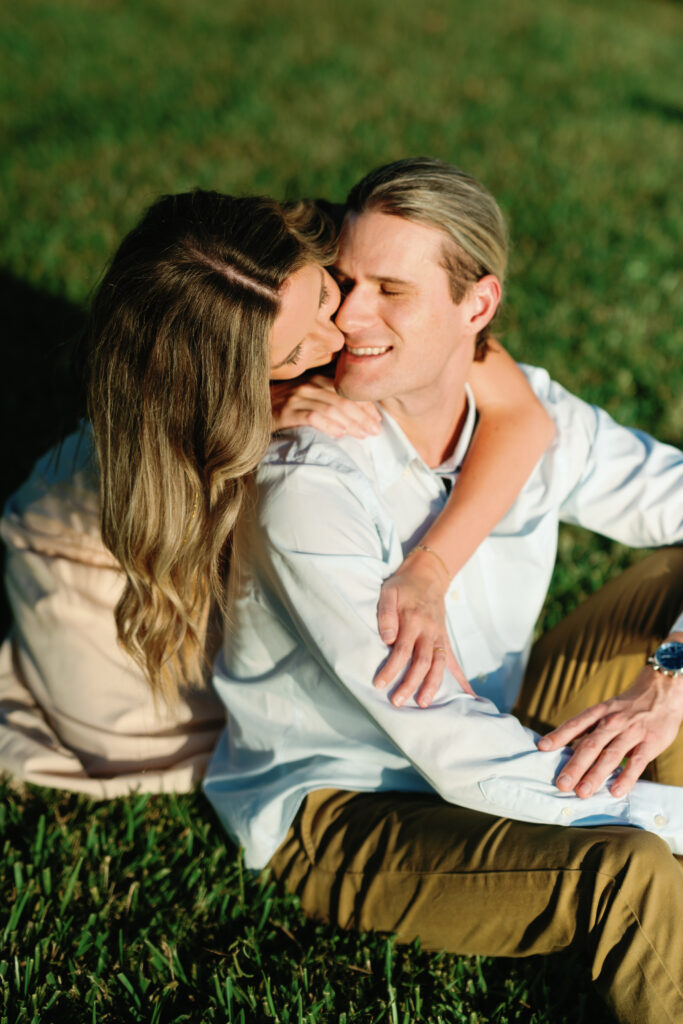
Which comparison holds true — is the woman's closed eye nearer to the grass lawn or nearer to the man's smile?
the man's smile

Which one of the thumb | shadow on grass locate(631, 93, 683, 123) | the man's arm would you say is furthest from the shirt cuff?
shadow on grass locate(631, 93, 683, 123)

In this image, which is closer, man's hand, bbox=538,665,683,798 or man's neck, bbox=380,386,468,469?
man's hand, bbox=538,665,683,798

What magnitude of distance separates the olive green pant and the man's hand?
124mm

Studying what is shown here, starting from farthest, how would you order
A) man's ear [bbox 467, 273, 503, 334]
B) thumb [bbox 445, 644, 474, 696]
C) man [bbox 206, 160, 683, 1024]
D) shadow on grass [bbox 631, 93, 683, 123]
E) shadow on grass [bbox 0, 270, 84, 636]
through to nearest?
1. shadow on grass [bbox 631, 93, 683, 123]
2. shadow on grass [bbox 0, 270, 84, 636]
3. man's ear [bbox 467, 273, 503, 334]
4. thumb [bbox 445, 644, 474, 696]
5. man [bbox 206, 160, 683, 1024]

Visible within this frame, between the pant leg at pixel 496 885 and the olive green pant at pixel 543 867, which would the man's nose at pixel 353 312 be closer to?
the olive green pant at pixel 543 867

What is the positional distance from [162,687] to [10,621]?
3.96ft

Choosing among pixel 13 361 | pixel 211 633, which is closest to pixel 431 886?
pixel 211 633

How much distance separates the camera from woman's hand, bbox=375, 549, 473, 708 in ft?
8.07

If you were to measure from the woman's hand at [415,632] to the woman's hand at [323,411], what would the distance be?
0.45m

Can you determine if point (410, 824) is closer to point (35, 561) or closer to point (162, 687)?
point (162, 687)

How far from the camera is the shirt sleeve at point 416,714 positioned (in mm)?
2461

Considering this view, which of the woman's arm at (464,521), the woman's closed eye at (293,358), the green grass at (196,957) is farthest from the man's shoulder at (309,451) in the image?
the green grass at (196,957)

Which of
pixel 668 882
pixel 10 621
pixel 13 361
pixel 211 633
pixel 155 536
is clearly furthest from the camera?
pixel 13 361

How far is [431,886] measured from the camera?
2.58m
